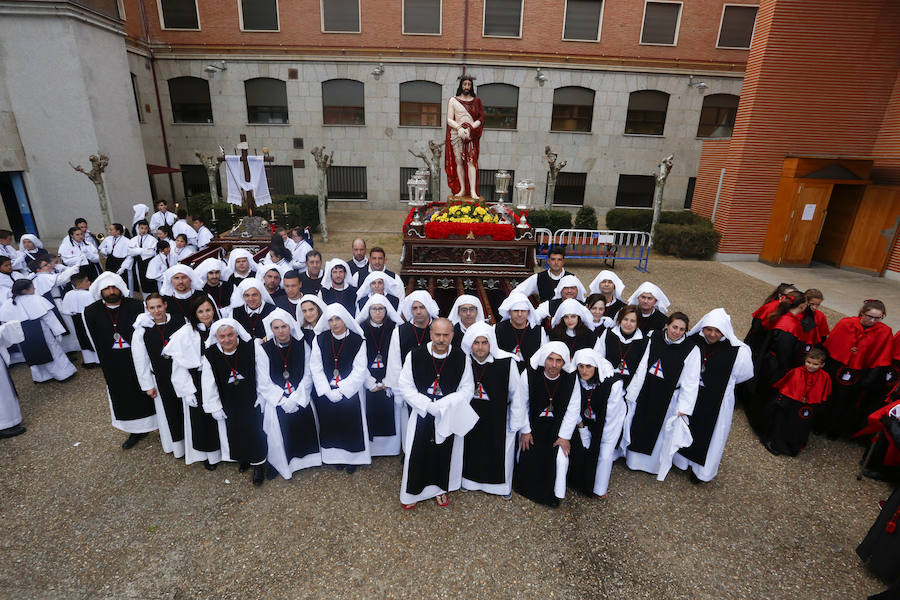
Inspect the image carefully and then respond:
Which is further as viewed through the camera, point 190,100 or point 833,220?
point 190,100

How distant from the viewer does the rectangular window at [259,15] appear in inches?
769

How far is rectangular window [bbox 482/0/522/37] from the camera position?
19.6 m

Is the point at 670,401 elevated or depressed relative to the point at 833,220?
depressed

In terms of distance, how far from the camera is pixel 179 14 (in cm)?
1966

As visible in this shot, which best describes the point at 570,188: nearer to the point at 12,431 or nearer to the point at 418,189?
the point at 418,189

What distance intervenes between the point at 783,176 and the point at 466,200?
405 inches

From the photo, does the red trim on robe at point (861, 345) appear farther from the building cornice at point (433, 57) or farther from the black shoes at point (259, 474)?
the building cornice at point (433, 57)

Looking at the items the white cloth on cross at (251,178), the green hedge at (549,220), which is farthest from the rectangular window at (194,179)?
the green hedge at (549,220)

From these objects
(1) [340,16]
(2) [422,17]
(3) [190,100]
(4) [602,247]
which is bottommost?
(4) [602,247]

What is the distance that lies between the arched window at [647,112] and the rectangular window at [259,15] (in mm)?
16077

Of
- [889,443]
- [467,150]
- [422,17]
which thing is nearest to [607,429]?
[889,443]

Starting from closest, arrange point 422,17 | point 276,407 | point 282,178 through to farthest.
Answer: point 276,407, point 422,17, point 282,178

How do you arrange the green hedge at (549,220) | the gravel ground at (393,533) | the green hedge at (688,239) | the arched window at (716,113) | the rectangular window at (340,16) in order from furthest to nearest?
the arched window at (716,113) < the rectangular window at (340,16) < the green hedge at (549,220) < the green hedge at (688,239) < the gravel ground at (393,533)

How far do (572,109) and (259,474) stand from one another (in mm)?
20653
